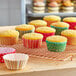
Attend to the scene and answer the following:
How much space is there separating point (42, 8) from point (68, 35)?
162 cm

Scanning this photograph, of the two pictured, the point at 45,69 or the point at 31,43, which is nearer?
the point at 45,69

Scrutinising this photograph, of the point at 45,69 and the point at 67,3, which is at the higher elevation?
the point at 67,3

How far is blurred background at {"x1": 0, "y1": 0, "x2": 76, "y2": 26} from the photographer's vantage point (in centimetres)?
286

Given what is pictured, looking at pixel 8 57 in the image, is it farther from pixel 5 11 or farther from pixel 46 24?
pixel 5 11

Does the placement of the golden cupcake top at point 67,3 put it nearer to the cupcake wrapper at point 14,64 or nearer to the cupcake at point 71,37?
the cupcake at point 71,37

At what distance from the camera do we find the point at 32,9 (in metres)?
2.96

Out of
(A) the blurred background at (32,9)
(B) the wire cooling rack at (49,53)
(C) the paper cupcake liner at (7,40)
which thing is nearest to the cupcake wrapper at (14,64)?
(B) the wire cooling rack at (49,53)

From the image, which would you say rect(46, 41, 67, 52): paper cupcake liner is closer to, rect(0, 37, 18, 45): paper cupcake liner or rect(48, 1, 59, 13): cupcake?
rect(0, 37, 18, 45): paper cupcake liner

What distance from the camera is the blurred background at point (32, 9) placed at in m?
2.86

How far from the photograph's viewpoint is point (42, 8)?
288 cm

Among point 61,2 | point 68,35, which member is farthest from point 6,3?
point 68,35

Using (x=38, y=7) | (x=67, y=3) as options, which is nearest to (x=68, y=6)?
(x=67, y=3)

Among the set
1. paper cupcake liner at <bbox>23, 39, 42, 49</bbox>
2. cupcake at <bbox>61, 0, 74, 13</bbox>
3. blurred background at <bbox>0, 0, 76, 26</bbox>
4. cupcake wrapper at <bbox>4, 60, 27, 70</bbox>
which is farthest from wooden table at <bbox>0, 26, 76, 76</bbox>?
cupcake at <bbox>61, 0, 74, 13</bbox>

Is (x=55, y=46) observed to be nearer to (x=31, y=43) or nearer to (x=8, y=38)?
(x=31, y=43)
